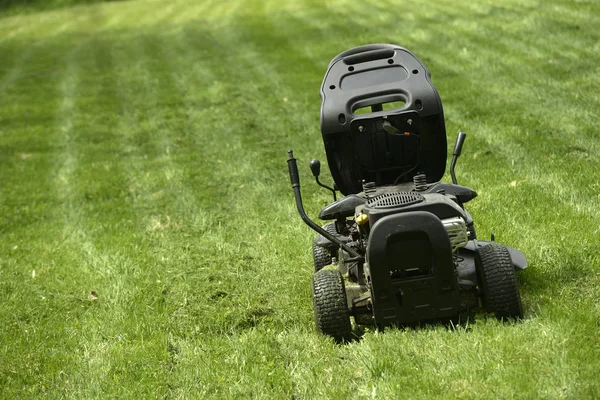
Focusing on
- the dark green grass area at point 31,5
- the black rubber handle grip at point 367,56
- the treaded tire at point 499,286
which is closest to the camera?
the treaded tire at point 499,286

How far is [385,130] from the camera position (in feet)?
20.1

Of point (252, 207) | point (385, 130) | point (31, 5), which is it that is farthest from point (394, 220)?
point (31, 5)

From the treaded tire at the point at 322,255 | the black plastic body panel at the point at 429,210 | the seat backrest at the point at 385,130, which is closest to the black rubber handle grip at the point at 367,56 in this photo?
the seat backrest at the point at 385,130

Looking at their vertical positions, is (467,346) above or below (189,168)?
above

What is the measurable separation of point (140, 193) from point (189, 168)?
892 mm

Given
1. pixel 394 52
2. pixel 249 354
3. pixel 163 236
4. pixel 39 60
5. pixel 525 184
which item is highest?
pixel 394 52

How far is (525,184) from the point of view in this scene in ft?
26.8

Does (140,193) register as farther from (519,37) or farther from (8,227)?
(519,37)

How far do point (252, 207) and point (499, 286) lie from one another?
452 centimetres

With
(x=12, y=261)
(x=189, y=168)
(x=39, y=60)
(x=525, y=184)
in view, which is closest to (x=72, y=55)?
(x=39, y=60)

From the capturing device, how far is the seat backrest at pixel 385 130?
20.4ft

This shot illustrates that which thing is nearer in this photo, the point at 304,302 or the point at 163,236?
the point at 304,302

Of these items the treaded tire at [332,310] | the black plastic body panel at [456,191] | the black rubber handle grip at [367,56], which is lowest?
the treaded tire at [332,310]

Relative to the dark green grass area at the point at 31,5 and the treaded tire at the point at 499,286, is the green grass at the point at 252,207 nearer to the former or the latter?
the treaded tire at the point at 499,286
